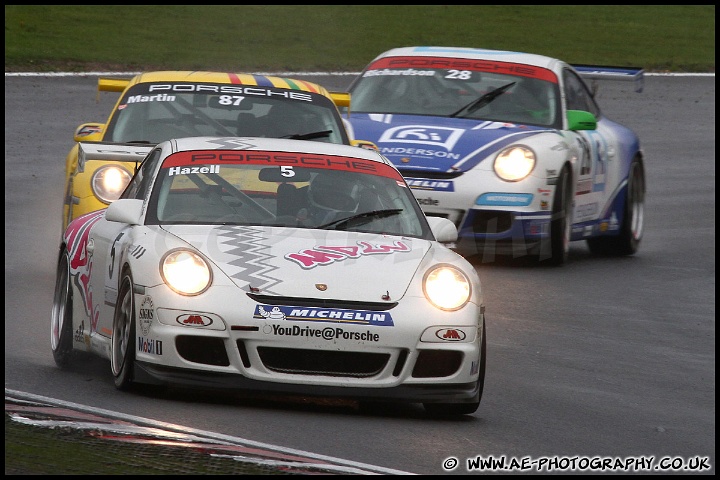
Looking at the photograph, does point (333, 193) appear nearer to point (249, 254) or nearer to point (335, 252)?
point (335, 252)

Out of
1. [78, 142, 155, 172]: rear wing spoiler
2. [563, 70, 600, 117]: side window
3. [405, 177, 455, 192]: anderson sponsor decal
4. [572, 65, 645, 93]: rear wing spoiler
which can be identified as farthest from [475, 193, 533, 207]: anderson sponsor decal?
[78, 142, 155, 172]: rear wing spoiler

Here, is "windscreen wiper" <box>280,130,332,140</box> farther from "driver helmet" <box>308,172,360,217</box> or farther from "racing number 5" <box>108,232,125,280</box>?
"racing number 5" <box>108,232,125,280</box>

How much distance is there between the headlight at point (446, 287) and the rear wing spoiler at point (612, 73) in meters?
7.88

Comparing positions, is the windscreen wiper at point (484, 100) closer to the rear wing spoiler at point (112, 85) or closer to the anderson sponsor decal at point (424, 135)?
the anderson sponsor decal at point (424, 135)

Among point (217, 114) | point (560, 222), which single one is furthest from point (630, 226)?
point (217, 114)

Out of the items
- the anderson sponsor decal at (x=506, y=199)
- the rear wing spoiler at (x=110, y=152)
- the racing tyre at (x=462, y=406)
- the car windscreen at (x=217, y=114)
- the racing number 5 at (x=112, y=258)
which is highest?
the car windscreen at (x=217, y=114)

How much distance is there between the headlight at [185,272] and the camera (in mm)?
7094

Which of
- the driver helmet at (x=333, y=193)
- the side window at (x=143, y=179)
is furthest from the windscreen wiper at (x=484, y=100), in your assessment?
the driver helmet at (x=333, y=193)

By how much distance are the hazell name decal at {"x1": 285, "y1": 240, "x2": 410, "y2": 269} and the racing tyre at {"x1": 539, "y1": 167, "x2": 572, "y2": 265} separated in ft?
17.2

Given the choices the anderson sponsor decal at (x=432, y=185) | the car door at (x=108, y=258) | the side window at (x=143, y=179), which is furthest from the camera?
the anderson sponsor decal at (x=432, y=185)

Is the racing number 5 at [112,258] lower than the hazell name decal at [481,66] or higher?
lower

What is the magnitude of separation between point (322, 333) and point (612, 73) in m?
8.74

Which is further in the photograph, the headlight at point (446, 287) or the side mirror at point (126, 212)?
the side mirror at point (126, 212)

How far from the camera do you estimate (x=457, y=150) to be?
495 inches
